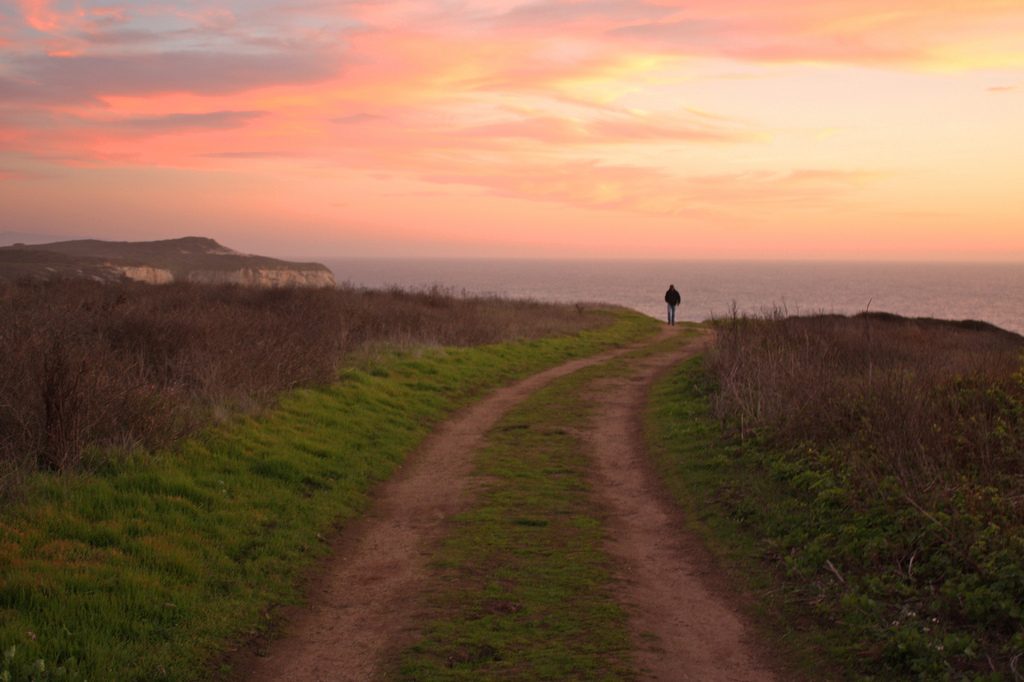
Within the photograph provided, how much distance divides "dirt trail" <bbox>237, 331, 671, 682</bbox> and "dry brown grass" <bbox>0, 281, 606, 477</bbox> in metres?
3.07

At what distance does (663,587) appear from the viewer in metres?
8.07

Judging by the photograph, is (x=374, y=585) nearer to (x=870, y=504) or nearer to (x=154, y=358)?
(x=870, y=504)

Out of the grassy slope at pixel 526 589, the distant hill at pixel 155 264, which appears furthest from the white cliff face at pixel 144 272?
the grassy slope at pixel 526 589

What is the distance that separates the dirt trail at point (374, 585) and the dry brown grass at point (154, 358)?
10.1ft

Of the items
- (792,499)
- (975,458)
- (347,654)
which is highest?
(975,458)

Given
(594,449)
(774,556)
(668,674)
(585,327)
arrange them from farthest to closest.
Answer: (585,327) → (594,449) → (774,556) → (668,674)

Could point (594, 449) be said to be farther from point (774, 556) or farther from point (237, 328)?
point (237, 328)

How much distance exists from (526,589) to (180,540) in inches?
133

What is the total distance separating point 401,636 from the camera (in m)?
6.88

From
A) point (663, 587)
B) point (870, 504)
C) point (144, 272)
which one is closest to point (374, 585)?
point (663, 587)

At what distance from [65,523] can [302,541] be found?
2.27 metres

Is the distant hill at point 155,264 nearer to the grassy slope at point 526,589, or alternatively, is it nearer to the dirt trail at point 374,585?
the dirt trail at point 374,585

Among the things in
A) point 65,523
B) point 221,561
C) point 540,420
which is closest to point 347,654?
point 221,561

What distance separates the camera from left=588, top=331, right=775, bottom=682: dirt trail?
21.1 ft
